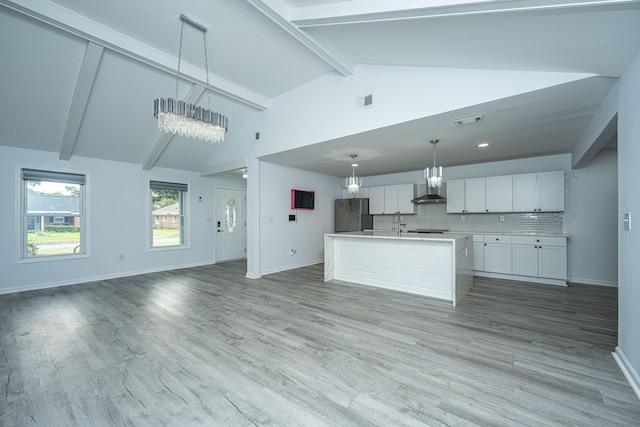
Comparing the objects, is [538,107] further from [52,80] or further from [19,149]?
[19,149]

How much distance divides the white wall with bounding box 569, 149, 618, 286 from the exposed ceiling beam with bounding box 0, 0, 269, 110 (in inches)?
258

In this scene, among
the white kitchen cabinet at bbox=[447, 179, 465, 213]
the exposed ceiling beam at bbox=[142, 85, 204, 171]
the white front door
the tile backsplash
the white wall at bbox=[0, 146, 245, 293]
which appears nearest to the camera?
the exposed ceiling beam at bbox=[142, 85, 204, 171]

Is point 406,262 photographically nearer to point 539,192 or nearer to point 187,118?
point 539,192

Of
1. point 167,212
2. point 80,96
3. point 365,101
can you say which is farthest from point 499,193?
point 167,212

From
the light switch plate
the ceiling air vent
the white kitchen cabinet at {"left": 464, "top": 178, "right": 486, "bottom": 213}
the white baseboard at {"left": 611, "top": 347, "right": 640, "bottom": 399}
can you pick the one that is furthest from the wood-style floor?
the ceiling air vent

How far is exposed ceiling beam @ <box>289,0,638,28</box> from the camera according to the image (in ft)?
5.32

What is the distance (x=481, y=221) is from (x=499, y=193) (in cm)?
77

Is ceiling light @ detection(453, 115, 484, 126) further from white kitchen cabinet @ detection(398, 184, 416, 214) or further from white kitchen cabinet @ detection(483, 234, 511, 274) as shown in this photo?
white kitchen cabinet @ detection(398, 184, 416, 214)

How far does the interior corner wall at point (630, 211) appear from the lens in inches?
75.1

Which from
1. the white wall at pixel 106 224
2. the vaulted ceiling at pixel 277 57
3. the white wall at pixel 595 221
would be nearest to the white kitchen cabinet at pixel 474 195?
the vaulted ceiling at pixel 277 57

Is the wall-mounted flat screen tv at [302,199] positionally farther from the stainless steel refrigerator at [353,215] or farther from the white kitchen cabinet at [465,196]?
the white kitchen cabinet at [465,196]

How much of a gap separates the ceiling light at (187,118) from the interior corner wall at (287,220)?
240 centimetres

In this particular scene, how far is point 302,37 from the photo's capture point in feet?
9.41

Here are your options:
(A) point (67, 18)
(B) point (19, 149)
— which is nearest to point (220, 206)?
(B) point (19, 149)
